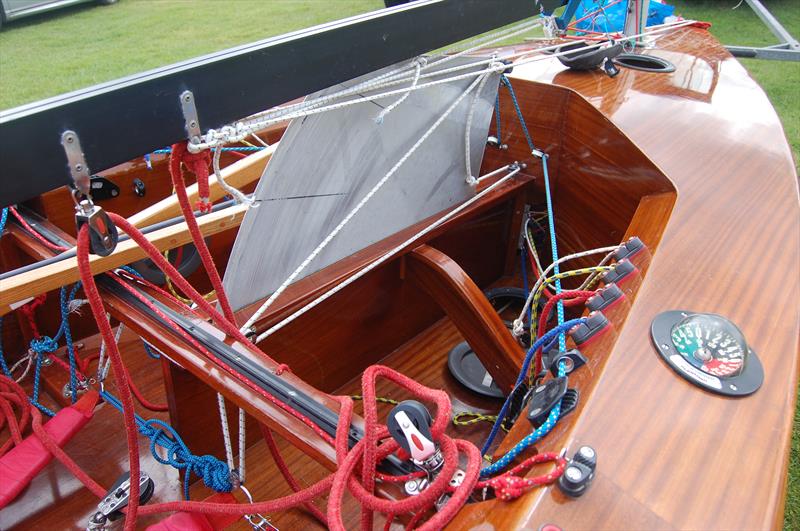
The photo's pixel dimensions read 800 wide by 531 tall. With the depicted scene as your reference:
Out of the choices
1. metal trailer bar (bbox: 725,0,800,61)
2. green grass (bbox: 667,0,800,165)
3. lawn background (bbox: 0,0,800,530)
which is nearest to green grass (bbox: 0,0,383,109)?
lawn background (bbox: 0,0,800,530)

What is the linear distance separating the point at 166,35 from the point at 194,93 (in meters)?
8.57

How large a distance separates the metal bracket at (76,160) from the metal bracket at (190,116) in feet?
0.46

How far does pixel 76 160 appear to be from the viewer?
0.68 m

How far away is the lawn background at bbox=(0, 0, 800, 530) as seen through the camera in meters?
5.96

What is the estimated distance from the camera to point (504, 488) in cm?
69

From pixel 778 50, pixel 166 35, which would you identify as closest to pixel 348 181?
pixel 778 50

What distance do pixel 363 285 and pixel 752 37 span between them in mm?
7567

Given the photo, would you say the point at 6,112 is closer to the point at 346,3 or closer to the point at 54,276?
the point at 54,276

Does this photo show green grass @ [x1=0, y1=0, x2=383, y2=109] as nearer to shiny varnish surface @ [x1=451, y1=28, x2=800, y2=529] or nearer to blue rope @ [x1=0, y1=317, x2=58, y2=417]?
blue rope @ [x1=0, y1=317, x2=58, y2=417]

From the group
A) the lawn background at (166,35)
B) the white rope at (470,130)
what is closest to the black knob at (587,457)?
the white rope at (470,130)

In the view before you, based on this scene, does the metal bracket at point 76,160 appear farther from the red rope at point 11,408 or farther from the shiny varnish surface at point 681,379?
the red rope at point 11,408

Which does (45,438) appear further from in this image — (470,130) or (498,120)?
(498,120)

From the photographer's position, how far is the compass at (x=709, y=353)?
836 mm

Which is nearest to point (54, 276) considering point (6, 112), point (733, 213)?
point (6, 112)
